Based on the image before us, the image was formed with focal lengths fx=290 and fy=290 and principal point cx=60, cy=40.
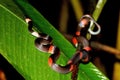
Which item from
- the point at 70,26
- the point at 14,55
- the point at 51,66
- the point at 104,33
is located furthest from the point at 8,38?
the point at 70,26

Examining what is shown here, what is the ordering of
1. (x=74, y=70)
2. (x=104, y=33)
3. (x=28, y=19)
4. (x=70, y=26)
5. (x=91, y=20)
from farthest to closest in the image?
(x=70, y=26) → (x=104, y=33) → (x=28, y=19) → (x=91, y=20) → (x=74, y=70)

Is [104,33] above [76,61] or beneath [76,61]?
beneath

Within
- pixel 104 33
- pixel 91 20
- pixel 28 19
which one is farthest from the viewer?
pixel 104 33

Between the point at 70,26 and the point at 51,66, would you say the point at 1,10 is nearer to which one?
the point at 51,66

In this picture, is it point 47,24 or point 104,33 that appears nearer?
point 47,24

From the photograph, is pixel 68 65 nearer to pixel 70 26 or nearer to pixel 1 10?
pixel 1 10

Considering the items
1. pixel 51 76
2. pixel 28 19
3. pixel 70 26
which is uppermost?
pixel 28 19

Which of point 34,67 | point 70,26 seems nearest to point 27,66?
point 34,67
